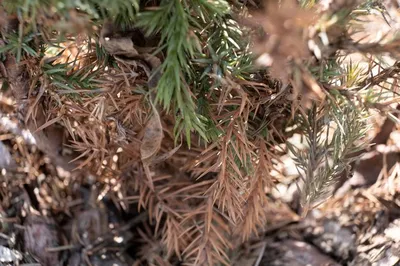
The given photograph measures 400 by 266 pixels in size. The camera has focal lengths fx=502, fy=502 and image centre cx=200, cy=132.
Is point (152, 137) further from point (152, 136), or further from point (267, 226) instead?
point (267, 226)

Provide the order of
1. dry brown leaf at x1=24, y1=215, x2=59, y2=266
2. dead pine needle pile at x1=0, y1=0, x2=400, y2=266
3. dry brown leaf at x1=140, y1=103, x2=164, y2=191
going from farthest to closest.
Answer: dry brown leaf at x1=24, y1=215, x2=59, y2=266
dry brown leaf at x1=140, y1=103, x2=164, y2=191
dead pine needle pile at x1=0, y1=0, x2=400, y2=266

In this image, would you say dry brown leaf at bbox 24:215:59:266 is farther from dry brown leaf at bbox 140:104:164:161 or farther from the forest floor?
dry brown leaf at bbox 140:104:164:161

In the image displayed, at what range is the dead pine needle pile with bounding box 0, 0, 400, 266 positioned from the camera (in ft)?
2.20

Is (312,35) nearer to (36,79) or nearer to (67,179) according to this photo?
(36,79)

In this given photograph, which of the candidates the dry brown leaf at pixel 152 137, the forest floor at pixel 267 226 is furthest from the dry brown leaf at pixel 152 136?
the forest floor at pixel 267 226

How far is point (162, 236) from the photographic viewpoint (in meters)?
1.21

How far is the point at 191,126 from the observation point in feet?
2.52

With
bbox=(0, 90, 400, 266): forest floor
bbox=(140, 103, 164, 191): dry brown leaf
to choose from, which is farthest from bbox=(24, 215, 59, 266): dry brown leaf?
bbox=(140, 103, 164, 191): dry brown leaf

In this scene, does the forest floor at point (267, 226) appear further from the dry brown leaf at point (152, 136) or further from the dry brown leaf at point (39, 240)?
the dry brown leaf at point (152, 136)

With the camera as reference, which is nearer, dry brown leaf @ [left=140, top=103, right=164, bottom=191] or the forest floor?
dry brown leaf @ [left=140, top=103, right=164, bottom=191]

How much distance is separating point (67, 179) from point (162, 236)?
266 millimetres

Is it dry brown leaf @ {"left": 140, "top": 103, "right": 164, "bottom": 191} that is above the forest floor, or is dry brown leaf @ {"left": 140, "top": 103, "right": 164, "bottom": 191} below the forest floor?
above

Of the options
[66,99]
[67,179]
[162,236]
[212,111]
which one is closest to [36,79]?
[66,99]

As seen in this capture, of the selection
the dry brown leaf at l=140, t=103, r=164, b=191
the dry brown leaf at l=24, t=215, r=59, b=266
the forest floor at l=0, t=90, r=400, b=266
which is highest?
the dry brown leaf at l=140, t=103, r=164, b=191
